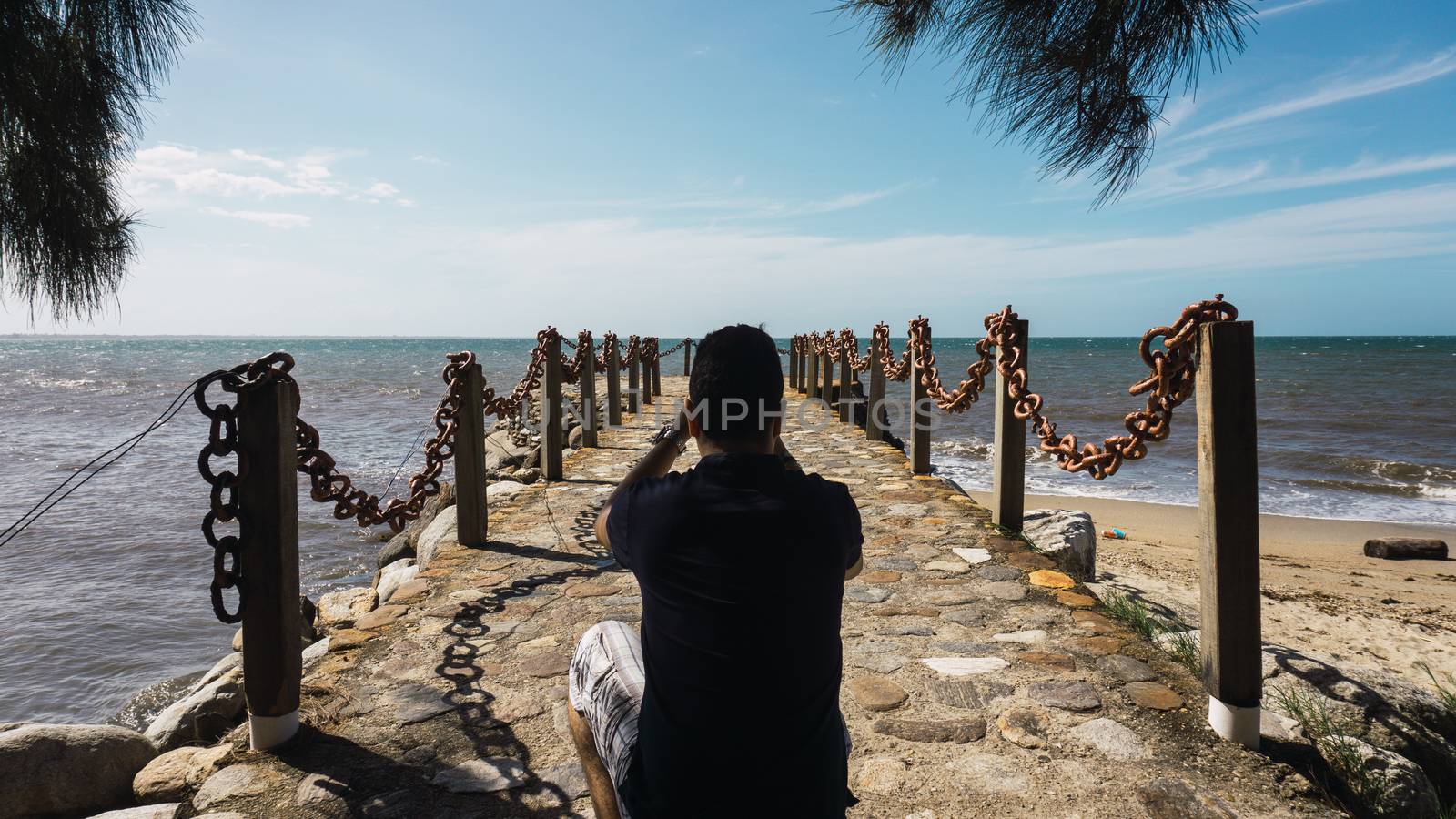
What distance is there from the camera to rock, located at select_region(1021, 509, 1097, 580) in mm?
5230

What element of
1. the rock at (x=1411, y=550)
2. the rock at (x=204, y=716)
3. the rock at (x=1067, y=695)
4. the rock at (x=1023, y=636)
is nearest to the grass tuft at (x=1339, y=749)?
the rock at (x=1067, y=695)

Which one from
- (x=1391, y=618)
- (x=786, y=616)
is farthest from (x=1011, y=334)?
(x=1391, y=618)

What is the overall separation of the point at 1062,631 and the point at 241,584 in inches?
139

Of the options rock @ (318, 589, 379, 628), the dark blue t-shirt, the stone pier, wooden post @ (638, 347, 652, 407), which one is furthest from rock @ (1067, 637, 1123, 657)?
wooden post @ (638, 347, 652, 407)

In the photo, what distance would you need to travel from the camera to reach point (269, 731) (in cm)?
272

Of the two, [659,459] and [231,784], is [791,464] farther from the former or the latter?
[231,784]

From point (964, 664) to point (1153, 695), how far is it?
0.74m

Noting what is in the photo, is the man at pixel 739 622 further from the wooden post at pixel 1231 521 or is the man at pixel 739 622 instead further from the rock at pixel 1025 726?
the wooden post at pixel 1231 521

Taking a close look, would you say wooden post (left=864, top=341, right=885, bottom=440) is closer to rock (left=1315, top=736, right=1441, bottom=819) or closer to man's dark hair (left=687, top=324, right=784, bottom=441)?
rock (left=1315, top=736, right=1441, bottom=819)

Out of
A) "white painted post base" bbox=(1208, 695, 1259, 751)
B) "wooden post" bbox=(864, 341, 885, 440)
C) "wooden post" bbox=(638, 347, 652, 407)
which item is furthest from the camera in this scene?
"wooden post" bbox=(638, 347, 652, 407)

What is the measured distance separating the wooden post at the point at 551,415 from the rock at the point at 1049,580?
475cm

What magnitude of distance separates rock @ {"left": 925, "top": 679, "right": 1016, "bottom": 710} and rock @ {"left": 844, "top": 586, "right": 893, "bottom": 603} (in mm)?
1079

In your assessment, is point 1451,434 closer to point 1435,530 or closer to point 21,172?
point 1435,530

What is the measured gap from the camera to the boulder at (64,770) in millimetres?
2816
